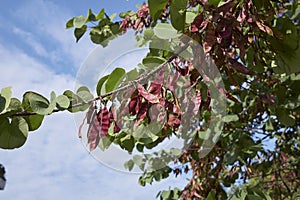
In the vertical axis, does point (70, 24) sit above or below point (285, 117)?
above

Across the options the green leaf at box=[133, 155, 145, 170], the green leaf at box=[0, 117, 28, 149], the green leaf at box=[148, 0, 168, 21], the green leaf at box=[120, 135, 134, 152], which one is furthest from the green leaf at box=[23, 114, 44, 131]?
the green leaf at box=[133, 155, 145, 170]

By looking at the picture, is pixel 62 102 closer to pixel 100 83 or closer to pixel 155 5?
pixel 100 83

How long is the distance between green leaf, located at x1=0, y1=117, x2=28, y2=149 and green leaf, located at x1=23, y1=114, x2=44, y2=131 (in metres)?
0.02

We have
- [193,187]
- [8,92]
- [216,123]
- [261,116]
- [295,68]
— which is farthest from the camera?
[261,116]

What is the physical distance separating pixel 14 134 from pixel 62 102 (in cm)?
11

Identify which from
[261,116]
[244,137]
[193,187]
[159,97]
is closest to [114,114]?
[159,97]

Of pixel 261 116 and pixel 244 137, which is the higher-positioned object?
pixel 261 116

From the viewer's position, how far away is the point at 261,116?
228 centimetres

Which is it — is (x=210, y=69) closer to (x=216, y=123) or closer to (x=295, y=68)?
(x=295, y=68)

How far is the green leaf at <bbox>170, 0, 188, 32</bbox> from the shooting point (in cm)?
A: 76

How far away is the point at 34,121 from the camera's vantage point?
0.77 meters

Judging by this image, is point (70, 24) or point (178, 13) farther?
point (70, 24)

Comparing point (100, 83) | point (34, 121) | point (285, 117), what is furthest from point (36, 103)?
point (285, 117)

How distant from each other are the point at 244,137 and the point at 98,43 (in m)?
0.84
